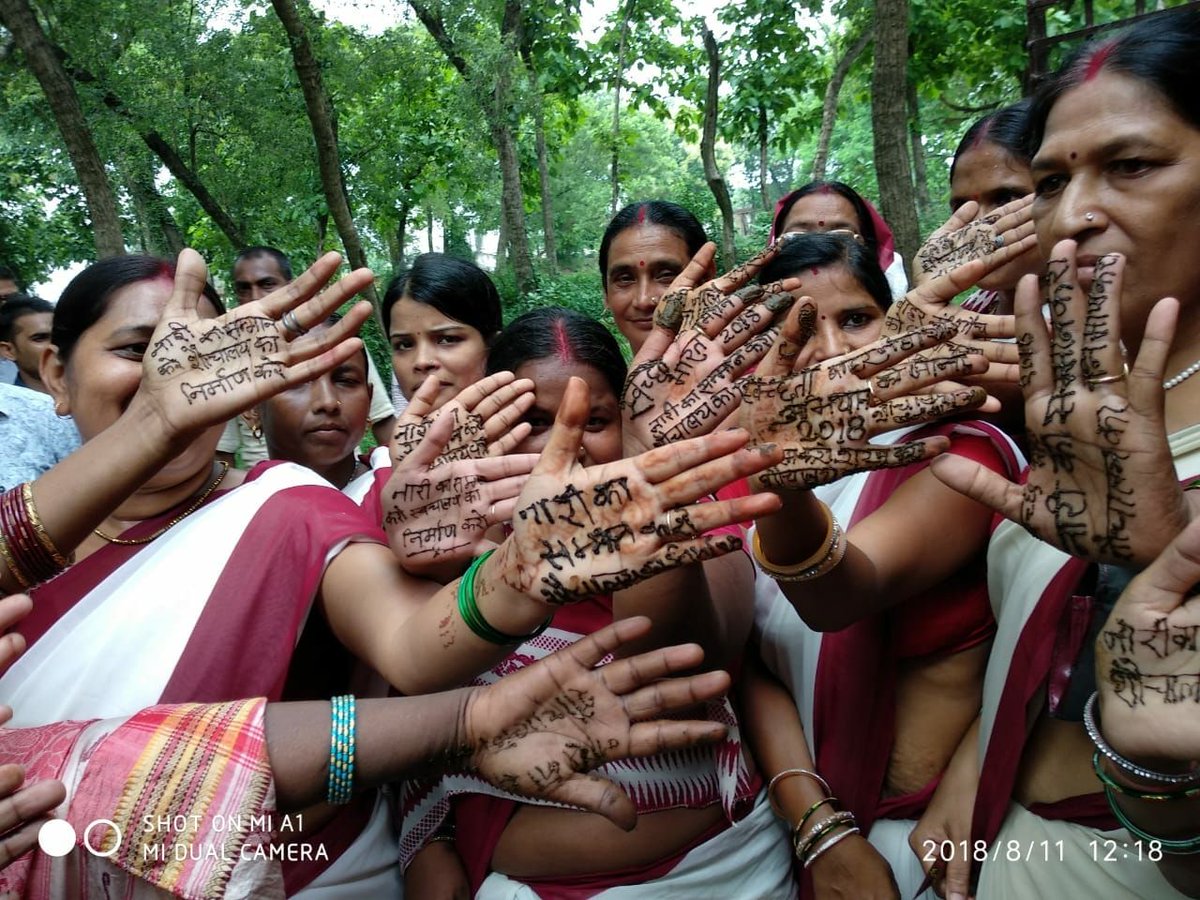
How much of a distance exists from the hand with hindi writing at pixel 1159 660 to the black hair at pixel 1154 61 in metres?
0.81

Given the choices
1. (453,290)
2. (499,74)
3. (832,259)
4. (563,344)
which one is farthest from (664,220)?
(499,74)

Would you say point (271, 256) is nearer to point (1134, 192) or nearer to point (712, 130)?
point (1134, 192)

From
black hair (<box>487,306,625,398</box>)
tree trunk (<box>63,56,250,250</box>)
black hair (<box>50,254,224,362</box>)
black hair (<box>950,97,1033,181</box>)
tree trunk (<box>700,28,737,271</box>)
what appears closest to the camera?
black hair (<box>50,254,224,362</box>)

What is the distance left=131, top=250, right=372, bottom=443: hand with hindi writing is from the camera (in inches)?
63.2

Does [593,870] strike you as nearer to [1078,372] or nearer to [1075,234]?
[1078,372]

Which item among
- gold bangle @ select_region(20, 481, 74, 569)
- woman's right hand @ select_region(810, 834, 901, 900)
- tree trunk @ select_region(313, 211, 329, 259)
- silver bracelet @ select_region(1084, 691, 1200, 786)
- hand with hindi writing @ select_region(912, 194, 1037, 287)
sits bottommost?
woman's right hand @ select_region(810, 834, 901, 900)

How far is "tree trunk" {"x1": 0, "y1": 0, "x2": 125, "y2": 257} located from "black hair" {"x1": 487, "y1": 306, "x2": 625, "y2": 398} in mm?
4773

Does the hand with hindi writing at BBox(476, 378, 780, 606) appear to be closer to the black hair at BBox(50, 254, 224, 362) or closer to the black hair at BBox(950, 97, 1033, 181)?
the black hair at BBox(50, 254, 224, 362)

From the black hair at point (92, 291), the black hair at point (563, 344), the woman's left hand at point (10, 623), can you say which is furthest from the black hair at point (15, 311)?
the woman's left hand at point (10, 623)

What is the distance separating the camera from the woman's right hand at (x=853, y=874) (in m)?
1.64

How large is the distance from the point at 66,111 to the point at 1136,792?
697 centimetres

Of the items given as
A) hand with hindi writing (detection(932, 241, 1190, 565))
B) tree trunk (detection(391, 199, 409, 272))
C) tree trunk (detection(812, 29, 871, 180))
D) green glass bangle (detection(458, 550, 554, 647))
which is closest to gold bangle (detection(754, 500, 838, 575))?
hand with hindi writing (detection(932, 241, 1190, 565))

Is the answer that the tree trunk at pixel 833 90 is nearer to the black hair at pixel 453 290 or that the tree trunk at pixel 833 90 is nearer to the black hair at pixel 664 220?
the black hair at pixel 664 220

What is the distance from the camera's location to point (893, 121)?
4.62 metres
